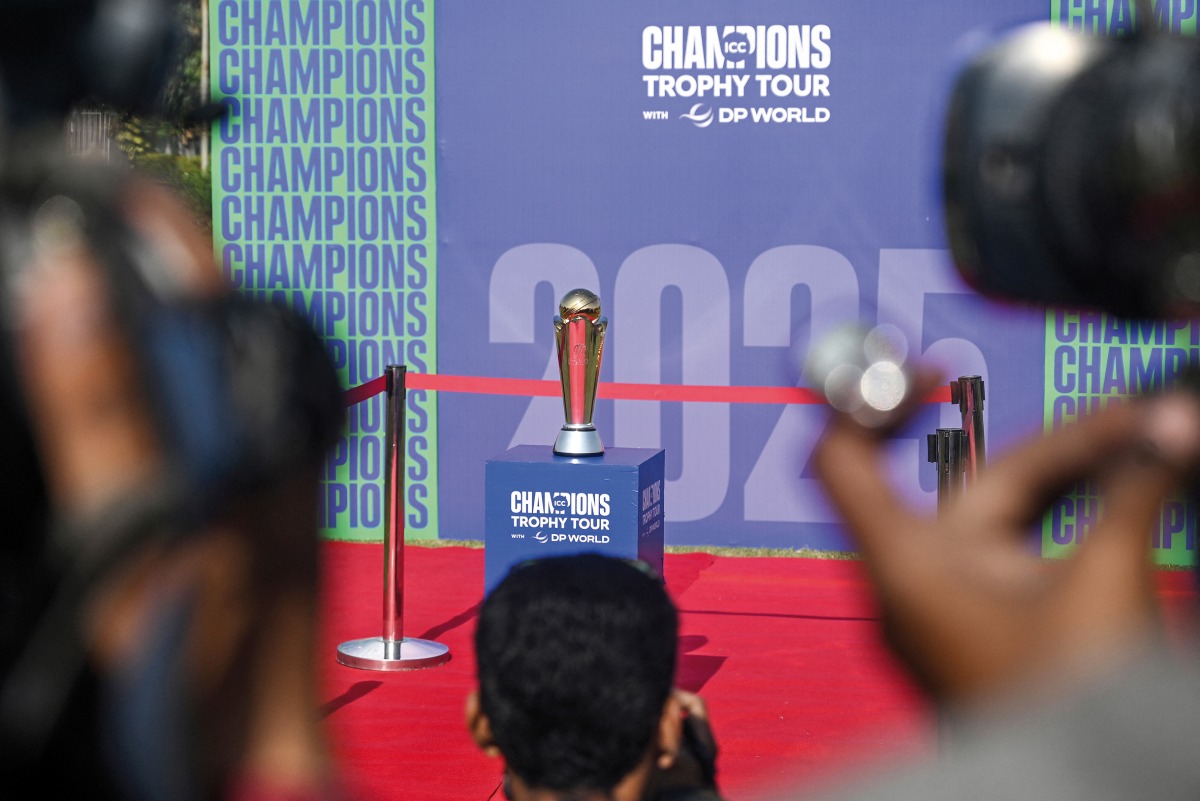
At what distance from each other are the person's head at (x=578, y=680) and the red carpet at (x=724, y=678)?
1.77m

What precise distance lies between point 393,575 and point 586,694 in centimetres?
440

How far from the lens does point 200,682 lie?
102 cm

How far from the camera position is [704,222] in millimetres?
8133

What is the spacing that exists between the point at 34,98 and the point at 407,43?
24.2ft

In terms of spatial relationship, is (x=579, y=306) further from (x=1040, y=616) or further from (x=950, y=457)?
(x=1040, y=616)

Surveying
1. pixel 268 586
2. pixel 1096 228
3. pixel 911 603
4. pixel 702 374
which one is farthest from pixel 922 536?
pixel 702 374

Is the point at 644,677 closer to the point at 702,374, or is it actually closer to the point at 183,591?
the point at 183,591

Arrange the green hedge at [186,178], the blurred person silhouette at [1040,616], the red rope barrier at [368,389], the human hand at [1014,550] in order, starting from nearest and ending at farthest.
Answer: the blurred person silhouette at [1040,616] → the human hand at [1014,550] → the green hedge at [186,178] → the red rope barrier at [368,389]

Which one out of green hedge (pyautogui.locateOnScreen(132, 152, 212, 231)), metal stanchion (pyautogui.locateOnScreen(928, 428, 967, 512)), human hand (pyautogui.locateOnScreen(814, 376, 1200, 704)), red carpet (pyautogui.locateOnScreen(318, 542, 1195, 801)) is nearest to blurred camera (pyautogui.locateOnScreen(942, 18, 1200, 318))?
human hand (pyautogui.locateOnScreen(814, 376, 1200, 704))

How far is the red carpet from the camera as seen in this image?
4605 millimetres

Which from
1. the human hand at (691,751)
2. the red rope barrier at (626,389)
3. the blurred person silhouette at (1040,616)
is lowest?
the human hand at (691,751)

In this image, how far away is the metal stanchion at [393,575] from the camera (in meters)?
5.82

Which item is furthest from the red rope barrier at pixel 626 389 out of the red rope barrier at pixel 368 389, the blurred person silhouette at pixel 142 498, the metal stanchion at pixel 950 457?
the blurred person silhouette at pixel 142 498

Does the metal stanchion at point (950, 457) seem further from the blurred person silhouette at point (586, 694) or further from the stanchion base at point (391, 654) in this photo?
→ the blurred person silhouette at point (586, 694)
